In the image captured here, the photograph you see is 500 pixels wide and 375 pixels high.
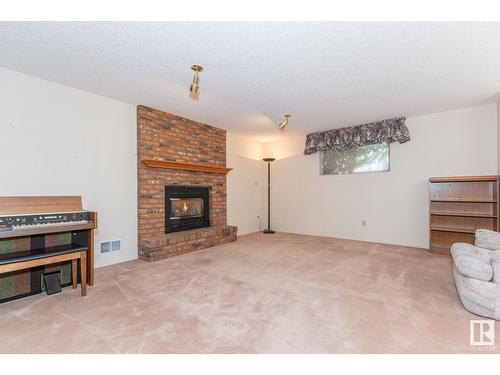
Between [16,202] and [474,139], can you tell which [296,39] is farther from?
[474,139]

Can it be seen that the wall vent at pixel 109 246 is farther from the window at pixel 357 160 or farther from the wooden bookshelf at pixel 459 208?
the wooden bookshelf at pixel 459 208

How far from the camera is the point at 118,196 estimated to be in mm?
3697

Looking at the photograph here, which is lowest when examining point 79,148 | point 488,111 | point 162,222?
point 162,222

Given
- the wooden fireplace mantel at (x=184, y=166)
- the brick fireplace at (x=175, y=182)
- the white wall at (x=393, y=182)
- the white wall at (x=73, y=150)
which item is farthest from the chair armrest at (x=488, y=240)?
the white wall at (x=73, y=150)

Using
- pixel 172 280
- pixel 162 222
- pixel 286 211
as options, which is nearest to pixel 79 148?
pixel 162 222

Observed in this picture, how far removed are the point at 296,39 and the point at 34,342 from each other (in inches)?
120

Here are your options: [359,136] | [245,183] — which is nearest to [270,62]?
[359,136]

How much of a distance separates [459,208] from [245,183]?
13.5ft

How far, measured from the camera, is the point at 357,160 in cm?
522

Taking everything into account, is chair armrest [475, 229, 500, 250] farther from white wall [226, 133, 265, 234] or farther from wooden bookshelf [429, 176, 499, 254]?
white wall [226, 133, 265, 234]

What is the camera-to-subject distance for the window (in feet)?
16.1

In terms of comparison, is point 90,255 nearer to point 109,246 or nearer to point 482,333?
point 109,246

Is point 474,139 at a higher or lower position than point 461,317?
higher

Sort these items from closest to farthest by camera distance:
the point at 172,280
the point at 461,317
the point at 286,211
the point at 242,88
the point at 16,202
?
1. the point at 461,317
2. the point at 16,202
3. the point at 172,280
4. the point at 242,88
5. the point at 286,211
